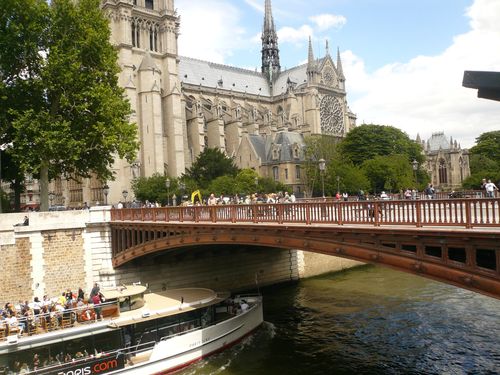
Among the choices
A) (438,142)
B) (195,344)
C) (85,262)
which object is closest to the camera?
(195,344)

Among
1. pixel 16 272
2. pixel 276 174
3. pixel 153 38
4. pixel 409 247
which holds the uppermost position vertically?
pixel 153 38

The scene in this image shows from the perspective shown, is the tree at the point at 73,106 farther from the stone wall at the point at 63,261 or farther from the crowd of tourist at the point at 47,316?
the crowd of tourist at the point at 47,316

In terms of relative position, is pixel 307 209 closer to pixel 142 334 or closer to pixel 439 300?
pixel 142 334

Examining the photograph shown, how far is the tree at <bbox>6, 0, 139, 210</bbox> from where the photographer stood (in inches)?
1356

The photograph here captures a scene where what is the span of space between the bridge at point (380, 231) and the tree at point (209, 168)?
41.8 metres

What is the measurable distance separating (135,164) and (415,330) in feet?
161

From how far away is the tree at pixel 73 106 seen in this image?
113 ft

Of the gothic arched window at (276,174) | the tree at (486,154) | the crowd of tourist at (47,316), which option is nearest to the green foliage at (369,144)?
the gothic arched window at (276,174)

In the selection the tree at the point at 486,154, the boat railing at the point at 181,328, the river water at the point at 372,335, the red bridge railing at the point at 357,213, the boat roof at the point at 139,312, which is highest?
the tree at the point at 486,154

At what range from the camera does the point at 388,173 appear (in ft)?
240

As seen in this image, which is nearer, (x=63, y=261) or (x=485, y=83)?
(x=485, y=83)

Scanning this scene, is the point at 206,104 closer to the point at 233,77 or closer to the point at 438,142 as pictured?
the point at 233,77

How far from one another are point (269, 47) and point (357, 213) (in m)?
113

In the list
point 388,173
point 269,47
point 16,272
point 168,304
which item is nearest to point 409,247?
point 168,304
